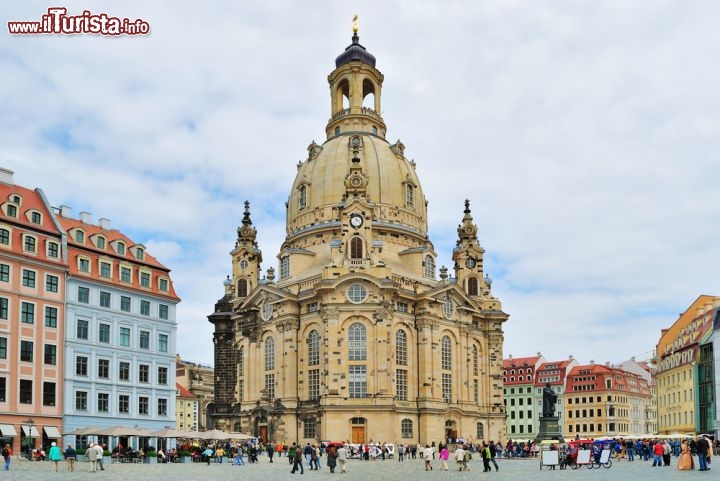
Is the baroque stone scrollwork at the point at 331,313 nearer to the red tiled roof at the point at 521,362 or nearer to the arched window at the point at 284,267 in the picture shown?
the arched window at the point at 284,267

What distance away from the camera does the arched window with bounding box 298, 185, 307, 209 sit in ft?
369

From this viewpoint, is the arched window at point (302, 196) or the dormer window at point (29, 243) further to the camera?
the arched window at point (302, 196)

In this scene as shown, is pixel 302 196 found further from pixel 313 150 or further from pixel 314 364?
pixel 314 364

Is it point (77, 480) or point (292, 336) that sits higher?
point (292, 336)

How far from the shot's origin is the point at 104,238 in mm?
72938

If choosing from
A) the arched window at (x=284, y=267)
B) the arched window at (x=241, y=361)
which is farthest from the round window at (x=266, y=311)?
the arched window at (x=241, y=361)

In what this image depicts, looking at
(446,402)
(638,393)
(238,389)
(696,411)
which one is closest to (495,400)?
(446,402)

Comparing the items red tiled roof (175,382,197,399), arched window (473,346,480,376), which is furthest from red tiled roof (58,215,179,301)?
red tiled roof (175,382,197,399)

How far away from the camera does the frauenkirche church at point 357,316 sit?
94.2 meters

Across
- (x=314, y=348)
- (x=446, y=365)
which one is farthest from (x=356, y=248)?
(x=446, y=365)

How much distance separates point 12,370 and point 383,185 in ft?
186

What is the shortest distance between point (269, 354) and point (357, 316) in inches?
536

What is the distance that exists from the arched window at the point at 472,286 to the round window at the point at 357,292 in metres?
24.9

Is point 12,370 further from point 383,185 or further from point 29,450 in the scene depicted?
point 383,185
